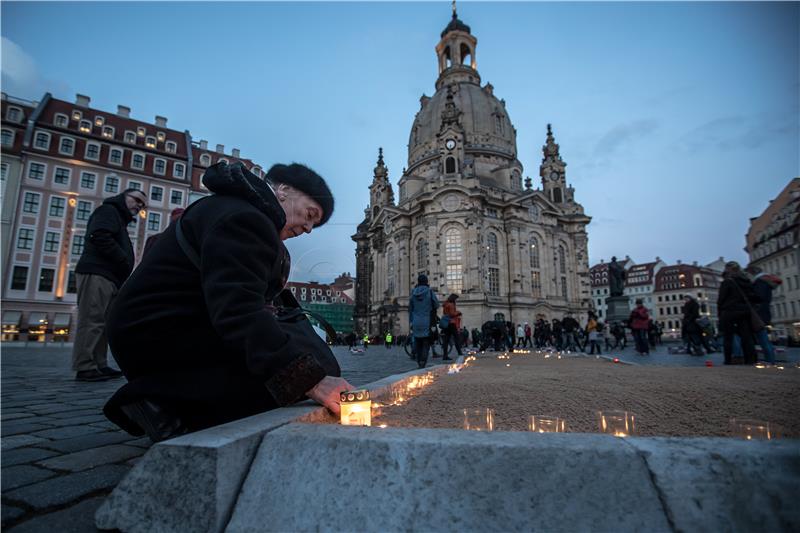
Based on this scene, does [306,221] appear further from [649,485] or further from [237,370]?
[649,485]

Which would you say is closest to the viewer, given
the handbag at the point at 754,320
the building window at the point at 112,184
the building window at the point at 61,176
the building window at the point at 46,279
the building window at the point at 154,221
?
the handbag at the point at 754,320

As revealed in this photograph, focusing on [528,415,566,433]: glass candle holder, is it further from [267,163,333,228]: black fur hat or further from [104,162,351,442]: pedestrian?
[267,163,333,228]: black fur hat

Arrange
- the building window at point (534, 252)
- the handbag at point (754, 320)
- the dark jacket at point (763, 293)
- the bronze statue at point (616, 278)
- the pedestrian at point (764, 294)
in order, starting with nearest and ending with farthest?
1. the handbag at point (754, 320)
2. the pedestrian at point (764, 294)
3. the dark jacket at point (763, 293)
4. the bronze statue at point (616, 278)
5. the building window at point (534, 252)

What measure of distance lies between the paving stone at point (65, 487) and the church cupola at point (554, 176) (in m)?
54.0

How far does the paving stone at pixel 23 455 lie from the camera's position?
6.29 feet

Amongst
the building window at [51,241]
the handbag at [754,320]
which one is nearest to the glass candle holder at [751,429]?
the handbag at [754,320]

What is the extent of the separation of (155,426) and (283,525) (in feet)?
3.32

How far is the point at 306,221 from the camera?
2.39 m

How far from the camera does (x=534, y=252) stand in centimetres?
4306

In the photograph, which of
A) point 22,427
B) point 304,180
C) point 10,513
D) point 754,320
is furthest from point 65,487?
point 754,320

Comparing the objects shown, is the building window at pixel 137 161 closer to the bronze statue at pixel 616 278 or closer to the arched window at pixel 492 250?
the arched window at pixel 492 250

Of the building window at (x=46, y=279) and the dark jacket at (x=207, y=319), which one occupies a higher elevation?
the building window at (x=46, y=279)

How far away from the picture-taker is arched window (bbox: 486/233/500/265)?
40281 millimetres

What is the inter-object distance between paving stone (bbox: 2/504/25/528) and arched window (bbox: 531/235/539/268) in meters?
43.9
